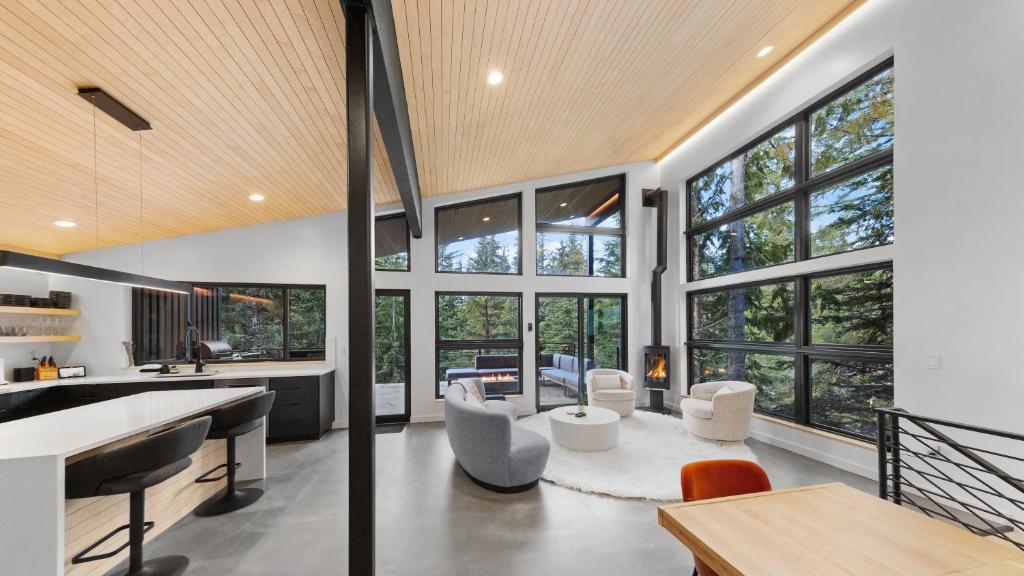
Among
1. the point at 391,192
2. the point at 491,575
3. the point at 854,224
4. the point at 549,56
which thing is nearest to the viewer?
the point at 491,575

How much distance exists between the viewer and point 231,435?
320 cm

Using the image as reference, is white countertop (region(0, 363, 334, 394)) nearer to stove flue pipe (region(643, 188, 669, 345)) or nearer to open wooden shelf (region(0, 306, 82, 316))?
open wooden shelf (region(0, 306, 82, 316))

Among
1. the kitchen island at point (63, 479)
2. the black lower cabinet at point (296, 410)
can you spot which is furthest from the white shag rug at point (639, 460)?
the kitchen island at point (63, 479)

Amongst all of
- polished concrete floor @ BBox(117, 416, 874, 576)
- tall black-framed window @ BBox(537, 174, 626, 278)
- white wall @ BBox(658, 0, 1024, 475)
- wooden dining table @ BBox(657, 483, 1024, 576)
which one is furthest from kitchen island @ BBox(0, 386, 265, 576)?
white wall @ BBox(658, 0, 1024, 475)

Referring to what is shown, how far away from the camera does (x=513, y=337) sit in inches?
261

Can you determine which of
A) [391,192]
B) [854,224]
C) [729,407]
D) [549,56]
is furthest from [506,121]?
[729,407]

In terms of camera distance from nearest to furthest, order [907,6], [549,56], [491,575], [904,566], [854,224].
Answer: [904,566] → [491,575] → [549,56] → [907,6] → [854,224]

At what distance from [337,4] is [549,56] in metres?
1.73

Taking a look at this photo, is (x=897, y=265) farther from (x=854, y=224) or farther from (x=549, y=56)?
(x=549, y=56)

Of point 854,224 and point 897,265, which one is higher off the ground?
point 854,224

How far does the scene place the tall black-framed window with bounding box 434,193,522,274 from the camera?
648 cm

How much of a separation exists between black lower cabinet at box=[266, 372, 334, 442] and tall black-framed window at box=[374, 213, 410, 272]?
1.94 metres

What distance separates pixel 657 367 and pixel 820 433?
251 centimetres

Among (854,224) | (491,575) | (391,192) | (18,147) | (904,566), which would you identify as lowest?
(491,575)
